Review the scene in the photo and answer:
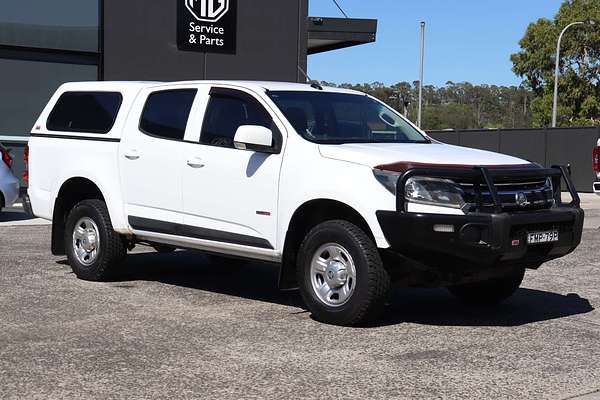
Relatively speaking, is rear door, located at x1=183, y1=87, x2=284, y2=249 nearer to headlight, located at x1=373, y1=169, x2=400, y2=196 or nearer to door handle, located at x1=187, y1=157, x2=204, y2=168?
door handle, located at x1=187, y1=157, x2=204, y2=168

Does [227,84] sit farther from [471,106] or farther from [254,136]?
[471,106]

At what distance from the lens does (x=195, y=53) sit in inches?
824

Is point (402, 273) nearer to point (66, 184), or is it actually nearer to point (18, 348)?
point (18, 348)

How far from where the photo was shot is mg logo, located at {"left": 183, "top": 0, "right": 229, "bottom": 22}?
2075 cm

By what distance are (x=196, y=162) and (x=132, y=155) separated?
33.7 inches

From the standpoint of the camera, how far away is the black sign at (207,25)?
20656mm

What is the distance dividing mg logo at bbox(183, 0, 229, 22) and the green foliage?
96.7 meters

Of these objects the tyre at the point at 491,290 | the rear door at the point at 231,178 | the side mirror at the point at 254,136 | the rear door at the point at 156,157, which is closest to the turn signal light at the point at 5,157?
the rear door at the point at 156,157

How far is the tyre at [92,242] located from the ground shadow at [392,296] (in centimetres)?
27

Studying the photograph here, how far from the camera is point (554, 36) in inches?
2095

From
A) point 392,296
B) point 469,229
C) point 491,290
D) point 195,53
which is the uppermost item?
point 195,53

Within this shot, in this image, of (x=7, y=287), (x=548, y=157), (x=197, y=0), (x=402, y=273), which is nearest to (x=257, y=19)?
(x=197, y=0)

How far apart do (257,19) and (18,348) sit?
1677 centimetres

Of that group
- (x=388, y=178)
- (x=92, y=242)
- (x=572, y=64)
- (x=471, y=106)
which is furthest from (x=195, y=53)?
(x=471, y=106)
